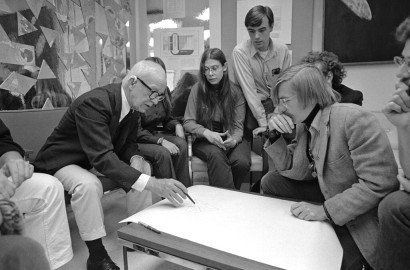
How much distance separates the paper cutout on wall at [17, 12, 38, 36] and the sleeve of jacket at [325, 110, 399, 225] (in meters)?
2.16

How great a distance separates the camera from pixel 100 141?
1.50m

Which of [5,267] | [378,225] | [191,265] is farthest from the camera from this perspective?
[378,225]

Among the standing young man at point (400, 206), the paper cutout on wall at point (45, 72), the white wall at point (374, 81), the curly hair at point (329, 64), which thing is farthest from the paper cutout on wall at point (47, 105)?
the white wall at point (374, 81)

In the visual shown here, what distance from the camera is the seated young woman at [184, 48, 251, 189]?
2.22 metres

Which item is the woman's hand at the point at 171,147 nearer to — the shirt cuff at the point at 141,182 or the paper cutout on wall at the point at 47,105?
the shirt cuff at the point at 141,182

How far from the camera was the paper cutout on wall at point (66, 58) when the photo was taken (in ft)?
8.28

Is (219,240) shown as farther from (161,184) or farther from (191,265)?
(161,184)

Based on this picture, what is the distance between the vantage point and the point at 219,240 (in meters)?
1.04

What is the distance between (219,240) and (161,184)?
16.5 inches

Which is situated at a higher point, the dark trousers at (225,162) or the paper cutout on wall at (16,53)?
the paper cutout on wall at (16,53)

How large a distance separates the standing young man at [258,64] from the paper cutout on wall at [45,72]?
1.47m

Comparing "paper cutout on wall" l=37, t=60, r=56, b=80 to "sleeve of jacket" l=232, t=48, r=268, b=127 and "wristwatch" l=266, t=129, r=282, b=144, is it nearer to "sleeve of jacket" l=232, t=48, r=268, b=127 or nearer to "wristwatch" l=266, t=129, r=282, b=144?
"sleeve of jacket" l=232, t=48, r=268, b=127

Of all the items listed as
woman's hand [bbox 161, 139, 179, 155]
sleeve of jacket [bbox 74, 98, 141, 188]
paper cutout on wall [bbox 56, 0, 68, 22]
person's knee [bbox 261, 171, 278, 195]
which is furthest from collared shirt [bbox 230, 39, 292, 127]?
paper cutout on wall [bbox 56, 0, 68, 22]

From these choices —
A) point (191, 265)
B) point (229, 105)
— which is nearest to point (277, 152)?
point (191, 265)
